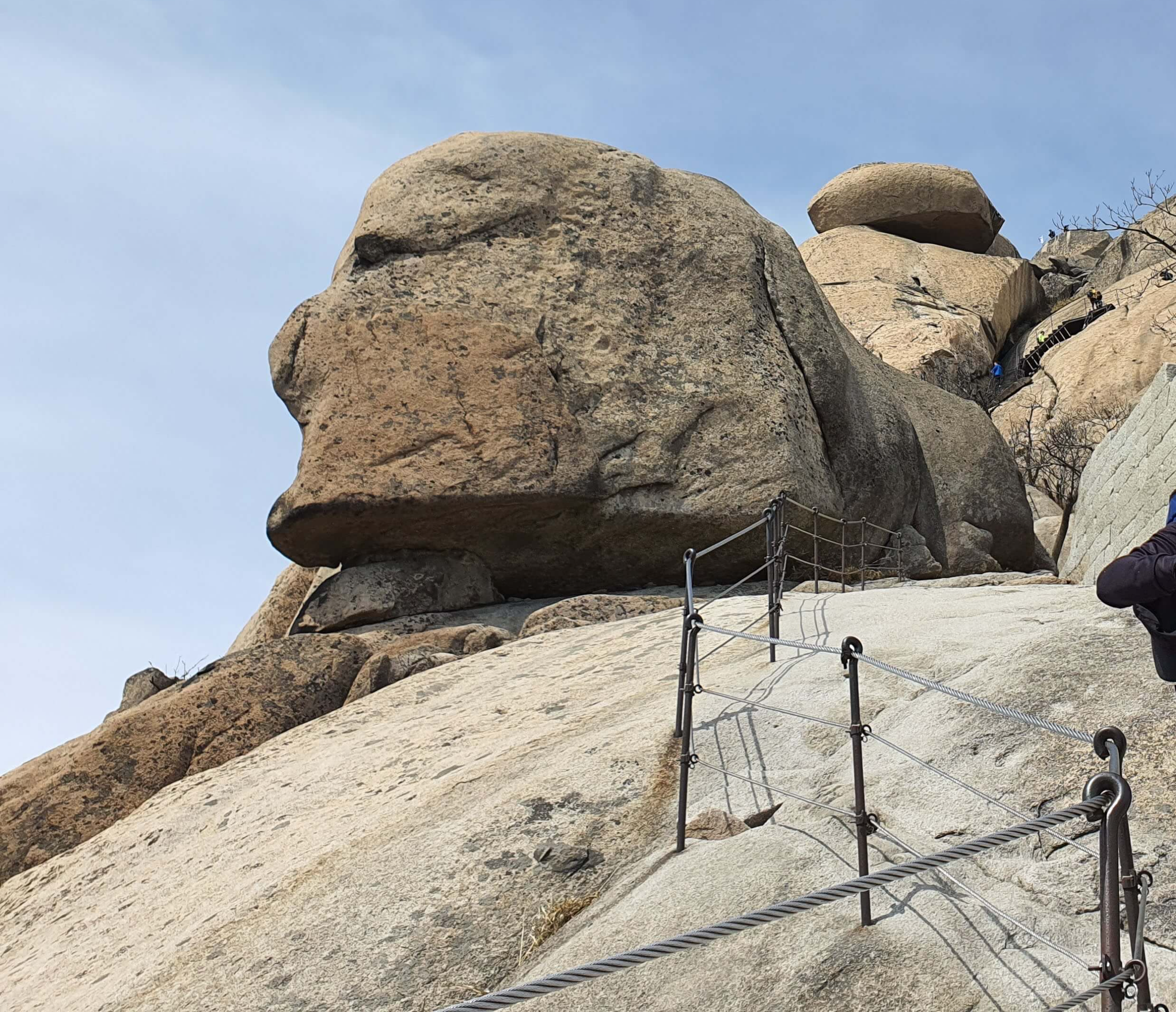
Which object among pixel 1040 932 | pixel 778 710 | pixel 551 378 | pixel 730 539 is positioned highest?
pixel 551 378

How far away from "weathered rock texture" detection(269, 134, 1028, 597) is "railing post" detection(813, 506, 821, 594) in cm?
29

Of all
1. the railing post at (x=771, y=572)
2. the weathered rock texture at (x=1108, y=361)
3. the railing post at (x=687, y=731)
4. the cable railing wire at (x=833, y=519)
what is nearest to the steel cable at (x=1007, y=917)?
the railing post at (x=687, y=731)

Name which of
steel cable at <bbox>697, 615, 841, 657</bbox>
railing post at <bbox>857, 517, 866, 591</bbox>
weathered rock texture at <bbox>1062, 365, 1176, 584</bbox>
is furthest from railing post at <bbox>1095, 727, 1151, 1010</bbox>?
railing post at <bbox>857, 517, 866, 591</bbox>

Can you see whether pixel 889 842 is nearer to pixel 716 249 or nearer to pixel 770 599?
pixel 770 599

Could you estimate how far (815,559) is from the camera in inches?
409

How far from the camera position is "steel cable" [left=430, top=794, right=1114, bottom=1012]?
2396 millimetres

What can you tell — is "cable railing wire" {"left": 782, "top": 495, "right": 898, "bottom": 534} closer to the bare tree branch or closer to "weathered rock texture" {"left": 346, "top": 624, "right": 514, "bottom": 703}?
"weathered rock texture" {"left": 346, "top": 624, "right": 514, "bottom": 703}

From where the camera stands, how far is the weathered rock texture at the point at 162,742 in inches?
323

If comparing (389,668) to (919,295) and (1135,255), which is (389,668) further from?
(1135,255)

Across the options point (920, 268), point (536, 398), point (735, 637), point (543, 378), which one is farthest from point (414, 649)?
point (920, 268)

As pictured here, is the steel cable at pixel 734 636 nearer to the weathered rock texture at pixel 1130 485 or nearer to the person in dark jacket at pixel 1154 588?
the weathered rock texture at pixel 1130 485

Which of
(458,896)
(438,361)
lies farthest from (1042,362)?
(458,896)

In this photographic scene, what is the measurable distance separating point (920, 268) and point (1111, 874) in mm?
30580

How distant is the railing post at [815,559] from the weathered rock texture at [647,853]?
2.08 m
